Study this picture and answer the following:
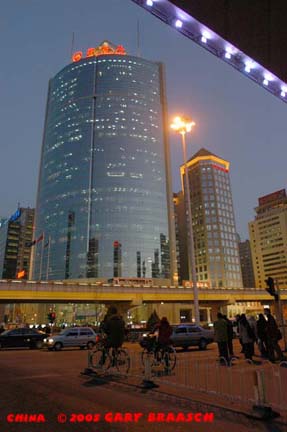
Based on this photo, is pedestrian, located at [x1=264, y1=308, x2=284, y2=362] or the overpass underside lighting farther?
pedestrian, located at [x1=264, y1=308, x2=284, y2=362]

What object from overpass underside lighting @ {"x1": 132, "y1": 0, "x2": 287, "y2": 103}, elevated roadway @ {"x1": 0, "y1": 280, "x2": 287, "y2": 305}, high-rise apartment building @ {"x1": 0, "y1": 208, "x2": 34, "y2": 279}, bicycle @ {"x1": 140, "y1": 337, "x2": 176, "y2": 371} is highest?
high-rise apartment building @ {"x1": 0, "y1": 208, "x2": 34, "y2": 279}

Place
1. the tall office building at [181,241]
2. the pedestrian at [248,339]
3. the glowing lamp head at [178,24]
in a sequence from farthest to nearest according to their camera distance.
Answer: the tall office building at [181,241]
the pedestrian at [248,339]
the glowing lamp head at [178,24]

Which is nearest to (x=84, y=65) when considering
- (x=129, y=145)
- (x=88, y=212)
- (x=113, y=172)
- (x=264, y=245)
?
(x=129, y=145)

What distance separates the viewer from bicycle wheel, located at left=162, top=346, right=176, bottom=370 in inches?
408

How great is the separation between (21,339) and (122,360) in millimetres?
18979

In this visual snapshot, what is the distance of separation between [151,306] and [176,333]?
249ft

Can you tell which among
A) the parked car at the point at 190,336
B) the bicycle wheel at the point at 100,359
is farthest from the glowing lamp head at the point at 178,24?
the parked car at the point at 190,336

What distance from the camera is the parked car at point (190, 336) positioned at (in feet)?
71.8

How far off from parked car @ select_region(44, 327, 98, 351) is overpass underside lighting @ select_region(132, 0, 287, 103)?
21379 mm

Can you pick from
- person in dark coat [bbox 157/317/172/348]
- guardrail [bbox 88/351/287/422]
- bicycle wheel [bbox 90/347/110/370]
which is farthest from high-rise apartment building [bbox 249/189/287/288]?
guardrail [bbox 88/351/287/422]

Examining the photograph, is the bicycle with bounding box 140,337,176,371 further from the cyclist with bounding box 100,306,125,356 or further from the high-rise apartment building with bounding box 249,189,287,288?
the high-rise apartment building with bounding box 249,189,287,288

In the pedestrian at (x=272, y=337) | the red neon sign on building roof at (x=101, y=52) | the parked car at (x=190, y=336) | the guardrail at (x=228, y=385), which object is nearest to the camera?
the guardrail at (x=228, y=385)

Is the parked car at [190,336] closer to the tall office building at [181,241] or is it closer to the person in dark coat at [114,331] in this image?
the person in dark coat at [114,331]

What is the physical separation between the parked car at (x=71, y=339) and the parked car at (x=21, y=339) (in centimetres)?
102
